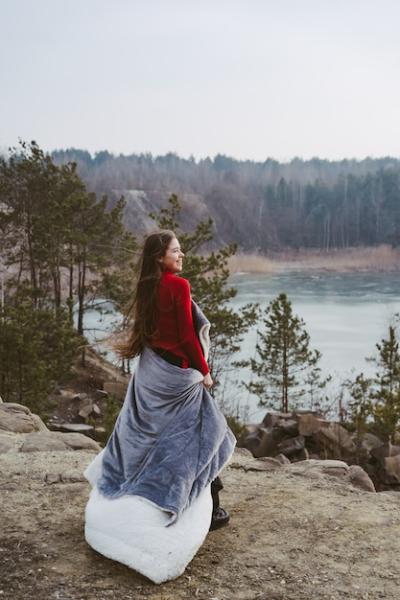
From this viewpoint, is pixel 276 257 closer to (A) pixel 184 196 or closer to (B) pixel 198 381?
(A) pixel 184 196

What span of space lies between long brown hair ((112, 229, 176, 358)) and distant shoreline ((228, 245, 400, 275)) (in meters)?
58.9

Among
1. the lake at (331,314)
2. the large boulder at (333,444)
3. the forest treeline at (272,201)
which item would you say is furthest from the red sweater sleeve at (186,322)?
the forest treeline at (272,201)

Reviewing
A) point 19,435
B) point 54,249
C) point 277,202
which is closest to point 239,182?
point 277,202

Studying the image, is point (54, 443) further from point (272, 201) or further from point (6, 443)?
point (272, 201)

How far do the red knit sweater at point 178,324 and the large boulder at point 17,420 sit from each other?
3999 mm

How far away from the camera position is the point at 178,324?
423 centimetres

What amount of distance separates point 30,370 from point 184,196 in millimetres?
86188

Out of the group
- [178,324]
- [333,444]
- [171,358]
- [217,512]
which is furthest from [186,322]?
[333,444]

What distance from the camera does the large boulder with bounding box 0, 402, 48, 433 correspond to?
7700 millimetres

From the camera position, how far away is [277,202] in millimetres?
97188

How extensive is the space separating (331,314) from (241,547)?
3813 centimetres

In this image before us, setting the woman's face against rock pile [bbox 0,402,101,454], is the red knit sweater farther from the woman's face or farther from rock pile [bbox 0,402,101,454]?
rock pile [bbox 0,402,101,454]

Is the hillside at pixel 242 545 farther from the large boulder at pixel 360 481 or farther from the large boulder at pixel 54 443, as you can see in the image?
the large boulder at pixel 54 443

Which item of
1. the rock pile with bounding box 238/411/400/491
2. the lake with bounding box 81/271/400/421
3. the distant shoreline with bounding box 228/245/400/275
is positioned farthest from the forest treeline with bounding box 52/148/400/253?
the rock pile with bounding box 238/411/400/491
